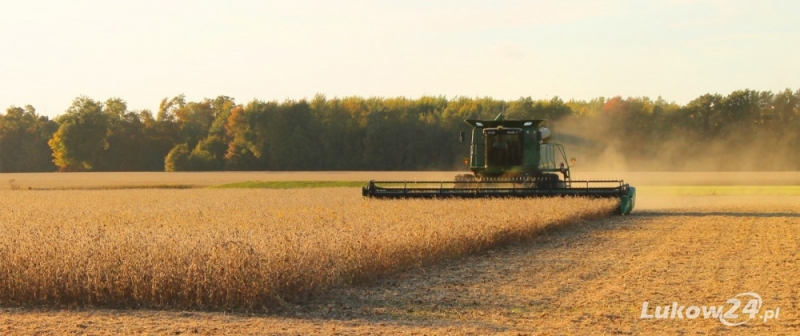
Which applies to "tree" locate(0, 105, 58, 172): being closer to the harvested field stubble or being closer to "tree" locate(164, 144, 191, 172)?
"tree" locate(164, 144, 191, 172)

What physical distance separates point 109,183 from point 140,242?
145ft

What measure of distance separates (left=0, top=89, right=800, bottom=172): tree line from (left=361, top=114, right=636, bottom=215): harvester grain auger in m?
22.2

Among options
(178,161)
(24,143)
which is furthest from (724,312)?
(24,143)

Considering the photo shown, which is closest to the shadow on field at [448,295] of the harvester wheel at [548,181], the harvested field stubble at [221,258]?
the harvested field stubble at [221,258]

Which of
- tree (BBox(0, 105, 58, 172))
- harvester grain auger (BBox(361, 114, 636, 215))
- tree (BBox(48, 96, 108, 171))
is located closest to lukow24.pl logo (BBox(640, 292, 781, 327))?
harvester grain auger (BBox(361, 114, 636, 215))

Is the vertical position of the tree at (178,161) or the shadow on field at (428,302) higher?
the tree at (178,161)

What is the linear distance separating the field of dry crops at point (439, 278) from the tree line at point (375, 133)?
108 ft

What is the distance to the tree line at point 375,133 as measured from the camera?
65.1 m

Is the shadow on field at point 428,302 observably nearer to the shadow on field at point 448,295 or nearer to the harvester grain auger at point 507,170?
the shadow on field at point 448,295

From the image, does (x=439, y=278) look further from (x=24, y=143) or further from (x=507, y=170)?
(x=24, y=143)

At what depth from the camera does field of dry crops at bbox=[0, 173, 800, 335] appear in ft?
29.0

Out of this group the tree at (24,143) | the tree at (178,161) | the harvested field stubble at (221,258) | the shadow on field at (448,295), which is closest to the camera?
the shadow on field at (448,295)

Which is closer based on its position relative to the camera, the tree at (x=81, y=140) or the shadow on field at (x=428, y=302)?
the shadow on field at (x=428, y=302)

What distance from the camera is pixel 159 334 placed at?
27.5 feet
